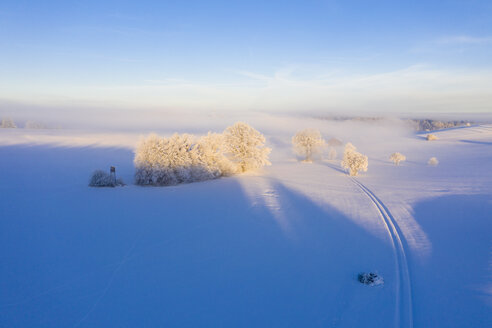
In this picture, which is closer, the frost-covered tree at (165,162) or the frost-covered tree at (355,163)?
the frost-covered tree at (165,162)

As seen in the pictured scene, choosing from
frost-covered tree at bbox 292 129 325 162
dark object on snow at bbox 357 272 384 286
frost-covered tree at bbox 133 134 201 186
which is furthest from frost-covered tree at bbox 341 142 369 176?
dark object on snow at bbox 357 272 384 286

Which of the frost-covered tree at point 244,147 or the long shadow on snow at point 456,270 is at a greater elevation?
the frost-covered tree at point 244,147

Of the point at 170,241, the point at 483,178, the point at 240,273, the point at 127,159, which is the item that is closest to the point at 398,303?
the point at 240,273

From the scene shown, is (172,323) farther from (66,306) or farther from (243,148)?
(243,148)

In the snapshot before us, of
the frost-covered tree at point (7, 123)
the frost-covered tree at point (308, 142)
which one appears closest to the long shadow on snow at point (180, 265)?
the frost-covered tree at point (308, 142)

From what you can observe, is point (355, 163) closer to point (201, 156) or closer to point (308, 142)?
point (308, 142)

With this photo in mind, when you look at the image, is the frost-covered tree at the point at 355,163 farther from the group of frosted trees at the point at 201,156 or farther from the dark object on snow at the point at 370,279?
the dark object on snow at the point at 370,279

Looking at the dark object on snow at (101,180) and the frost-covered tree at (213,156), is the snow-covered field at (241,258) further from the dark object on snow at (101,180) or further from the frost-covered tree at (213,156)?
the frost-covered tree at (213,156)

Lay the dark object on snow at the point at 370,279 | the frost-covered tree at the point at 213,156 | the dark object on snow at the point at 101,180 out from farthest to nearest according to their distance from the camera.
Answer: the frost-covered tree at the point at 213,156 < the dark object on snow at the point at 101,180 < the dark object on snow at the point at 370,279

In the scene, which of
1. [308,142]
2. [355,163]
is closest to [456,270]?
[355,163]

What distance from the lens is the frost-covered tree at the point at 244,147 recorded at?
23.2 metres

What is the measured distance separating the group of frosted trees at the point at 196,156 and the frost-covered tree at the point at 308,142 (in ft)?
38.7

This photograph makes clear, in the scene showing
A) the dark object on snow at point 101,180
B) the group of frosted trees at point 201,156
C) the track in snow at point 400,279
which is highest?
the group of frosted trees at point 201,156

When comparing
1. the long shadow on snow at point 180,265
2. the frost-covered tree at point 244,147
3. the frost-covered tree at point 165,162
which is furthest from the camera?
the frost-covered tree at point 244,147
